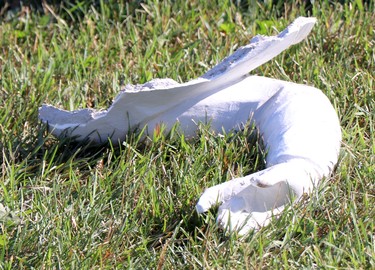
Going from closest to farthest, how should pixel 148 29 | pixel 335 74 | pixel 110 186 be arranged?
pixel 110 186 < pixel 335 74 < pixel 148 29

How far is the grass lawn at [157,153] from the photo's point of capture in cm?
223

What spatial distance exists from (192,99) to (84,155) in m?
0.41

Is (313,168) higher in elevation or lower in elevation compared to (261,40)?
Result: lower

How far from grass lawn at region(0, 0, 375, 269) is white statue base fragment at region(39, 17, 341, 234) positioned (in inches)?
2.4

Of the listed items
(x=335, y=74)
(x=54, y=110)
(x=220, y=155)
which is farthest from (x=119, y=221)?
(x=335, y=74)

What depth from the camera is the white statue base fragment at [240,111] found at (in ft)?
8.31

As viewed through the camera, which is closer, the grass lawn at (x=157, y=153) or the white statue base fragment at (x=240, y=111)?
the grass lawn at (x=157, y=153)

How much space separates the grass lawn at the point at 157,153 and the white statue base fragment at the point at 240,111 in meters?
0.06

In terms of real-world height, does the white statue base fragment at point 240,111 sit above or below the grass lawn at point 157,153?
above

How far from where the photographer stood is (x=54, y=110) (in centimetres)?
290

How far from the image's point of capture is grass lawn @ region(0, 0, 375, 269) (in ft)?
7.33

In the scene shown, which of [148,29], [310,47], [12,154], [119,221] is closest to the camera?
[119,221]

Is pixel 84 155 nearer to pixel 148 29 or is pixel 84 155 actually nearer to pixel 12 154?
pixel 12 154

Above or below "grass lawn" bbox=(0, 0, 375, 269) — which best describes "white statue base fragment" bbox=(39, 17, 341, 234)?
above
